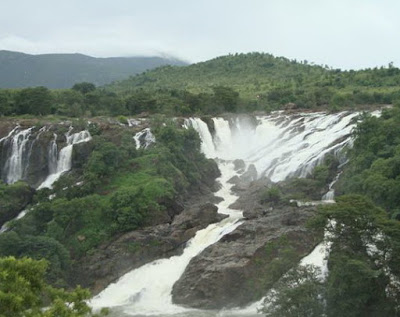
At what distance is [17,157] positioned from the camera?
4169 cm

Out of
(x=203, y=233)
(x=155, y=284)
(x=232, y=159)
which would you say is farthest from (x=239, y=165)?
(x=155, y=284)

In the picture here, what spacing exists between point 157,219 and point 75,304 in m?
21.1

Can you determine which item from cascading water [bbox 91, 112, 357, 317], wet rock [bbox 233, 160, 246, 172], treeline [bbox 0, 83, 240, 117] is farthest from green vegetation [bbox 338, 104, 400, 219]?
treeline [bbox 0, 83, 240, 117]

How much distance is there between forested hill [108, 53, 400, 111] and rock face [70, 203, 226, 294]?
28625 mm

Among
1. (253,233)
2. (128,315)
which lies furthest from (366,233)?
(128,315)

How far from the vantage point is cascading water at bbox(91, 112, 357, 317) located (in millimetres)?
25625

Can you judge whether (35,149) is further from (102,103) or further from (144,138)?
(102,103)

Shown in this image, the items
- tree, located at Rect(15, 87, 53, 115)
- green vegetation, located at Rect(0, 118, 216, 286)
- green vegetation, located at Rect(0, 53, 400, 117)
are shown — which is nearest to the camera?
green vegetation, located at Rect(0, 118, 216, 286)

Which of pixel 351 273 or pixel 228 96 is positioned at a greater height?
pixel 228 96

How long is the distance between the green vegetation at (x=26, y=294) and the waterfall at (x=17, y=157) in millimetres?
32374

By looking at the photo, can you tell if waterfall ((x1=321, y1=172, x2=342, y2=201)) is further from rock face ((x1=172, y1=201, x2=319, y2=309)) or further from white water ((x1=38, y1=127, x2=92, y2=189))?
white water ((x1=38, y1=127, x2=92, y2=189))

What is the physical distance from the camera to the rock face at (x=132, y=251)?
2820 centimetres

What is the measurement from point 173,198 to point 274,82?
5974cm

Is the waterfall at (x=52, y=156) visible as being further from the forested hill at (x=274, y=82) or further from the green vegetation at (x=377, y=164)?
the forested hill at (x=274, y=82)
